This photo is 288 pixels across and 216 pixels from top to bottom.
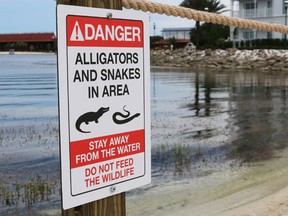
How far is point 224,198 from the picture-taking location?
24.6 ft

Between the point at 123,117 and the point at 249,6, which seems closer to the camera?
the point at 123,117

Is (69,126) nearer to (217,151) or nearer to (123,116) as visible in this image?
(123,116)

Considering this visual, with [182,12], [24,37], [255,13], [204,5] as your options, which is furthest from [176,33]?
[182,12]

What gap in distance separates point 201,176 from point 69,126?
686 cm

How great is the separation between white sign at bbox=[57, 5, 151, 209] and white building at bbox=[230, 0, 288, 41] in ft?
204

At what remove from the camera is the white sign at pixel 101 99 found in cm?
197

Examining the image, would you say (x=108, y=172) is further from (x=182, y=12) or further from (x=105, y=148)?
(x=182, y=12)

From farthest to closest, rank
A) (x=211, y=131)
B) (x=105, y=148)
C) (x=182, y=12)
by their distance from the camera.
→ (x=211, y=131)
(x=182, y=12)
(x=105, y=148)

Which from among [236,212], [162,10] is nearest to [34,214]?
[236,212]

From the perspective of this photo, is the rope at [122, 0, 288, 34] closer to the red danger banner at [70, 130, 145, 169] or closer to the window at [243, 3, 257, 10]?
the red danger banner at [70, 130, 145, 169]

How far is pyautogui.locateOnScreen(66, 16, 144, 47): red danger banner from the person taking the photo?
6.48 feet

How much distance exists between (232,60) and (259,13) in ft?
40.6

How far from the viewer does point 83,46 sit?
1995 millimetres

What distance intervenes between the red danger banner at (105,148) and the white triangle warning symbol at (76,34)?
1.29 ft
